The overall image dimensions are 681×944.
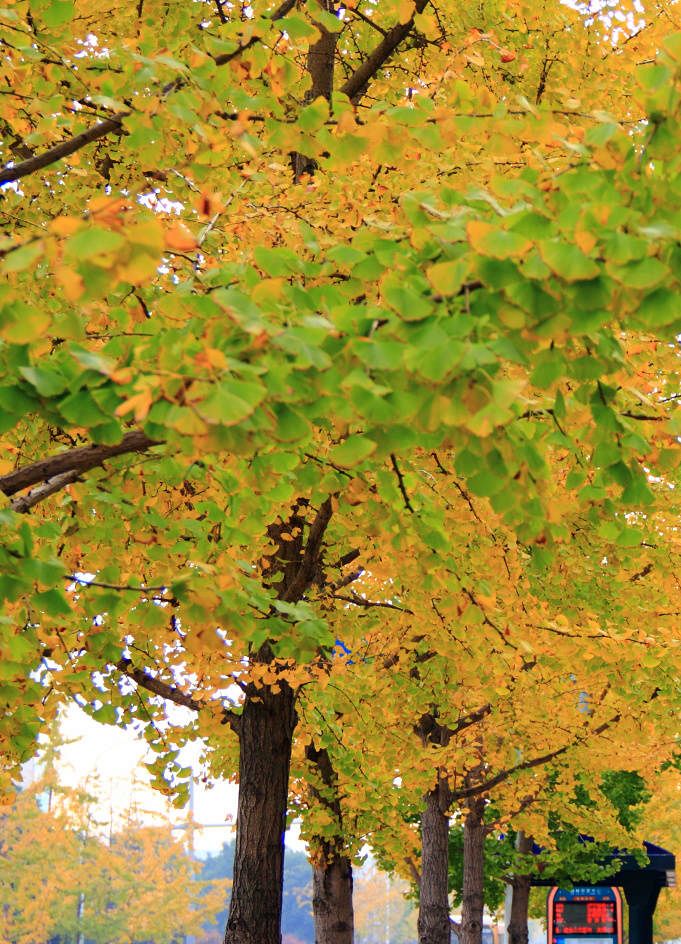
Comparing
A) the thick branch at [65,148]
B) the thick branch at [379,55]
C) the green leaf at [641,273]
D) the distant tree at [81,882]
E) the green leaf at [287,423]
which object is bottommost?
the distant tree at [81,882]

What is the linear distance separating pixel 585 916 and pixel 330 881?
248 inches

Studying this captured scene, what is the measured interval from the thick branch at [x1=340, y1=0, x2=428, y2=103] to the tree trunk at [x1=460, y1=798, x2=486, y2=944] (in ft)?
43.3

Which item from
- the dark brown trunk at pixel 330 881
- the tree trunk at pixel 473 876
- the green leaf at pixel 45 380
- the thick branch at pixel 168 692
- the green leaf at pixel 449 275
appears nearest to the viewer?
the green leaf at pixel 449 275

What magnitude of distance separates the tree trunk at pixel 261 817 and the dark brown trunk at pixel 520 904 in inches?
509

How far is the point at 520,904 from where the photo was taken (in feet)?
65.4

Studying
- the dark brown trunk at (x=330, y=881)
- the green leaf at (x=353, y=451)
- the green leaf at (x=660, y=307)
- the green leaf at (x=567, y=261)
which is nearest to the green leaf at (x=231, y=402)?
the green leaf at (x=353, y=451)

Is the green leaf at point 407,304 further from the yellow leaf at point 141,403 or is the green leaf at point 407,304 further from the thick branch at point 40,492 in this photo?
the thick branch at point 40,492

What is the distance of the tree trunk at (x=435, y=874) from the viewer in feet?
45.9

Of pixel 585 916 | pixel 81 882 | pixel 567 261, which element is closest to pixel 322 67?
pixel 567 261

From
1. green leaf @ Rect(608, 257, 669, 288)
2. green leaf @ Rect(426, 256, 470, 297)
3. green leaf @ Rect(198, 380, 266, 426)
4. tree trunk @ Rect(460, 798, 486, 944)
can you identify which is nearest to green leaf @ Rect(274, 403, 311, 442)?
green leaf @ Rect(198, 380, 266, 426)

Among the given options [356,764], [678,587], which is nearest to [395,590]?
[356,764]

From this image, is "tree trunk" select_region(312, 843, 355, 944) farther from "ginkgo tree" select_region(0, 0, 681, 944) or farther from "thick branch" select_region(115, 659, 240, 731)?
"ginkgo tree" select_region(0, 0, 681, 944)

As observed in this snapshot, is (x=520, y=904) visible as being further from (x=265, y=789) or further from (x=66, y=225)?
(x=66, y=225)

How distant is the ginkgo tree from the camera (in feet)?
8.51
